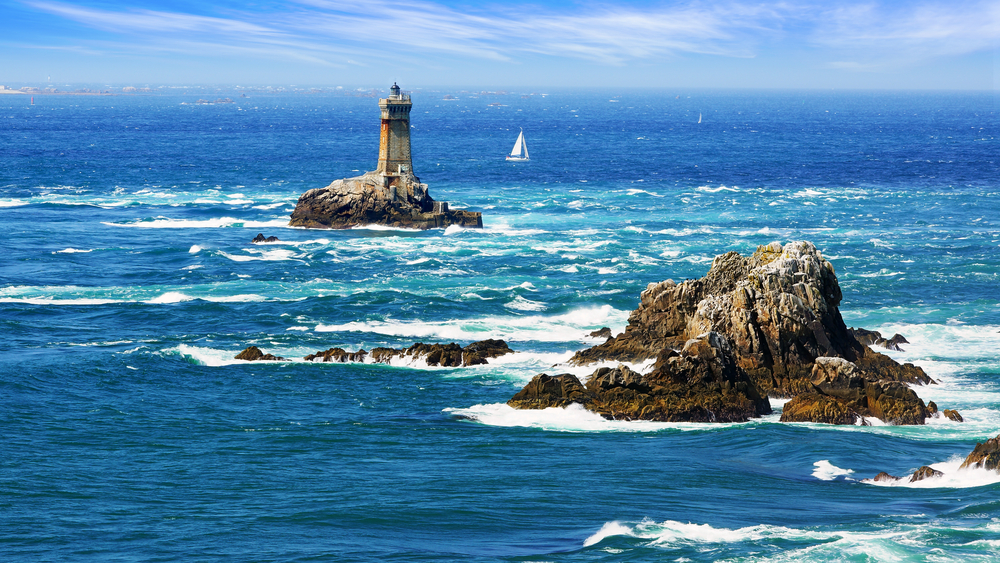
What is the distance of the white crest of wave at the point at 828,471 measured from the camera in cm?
3550

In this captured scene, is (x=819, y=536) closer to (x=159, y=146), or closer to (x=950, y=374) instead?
Answer: (x=950, y=374)

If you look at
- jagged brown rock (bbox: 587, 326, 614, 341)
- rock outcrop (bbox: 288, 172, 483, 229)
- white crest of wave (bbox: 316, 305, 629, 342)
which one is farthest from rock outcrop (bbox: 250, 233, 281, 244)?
jagged brown rock (bbox: 587, 326, 614, 341)

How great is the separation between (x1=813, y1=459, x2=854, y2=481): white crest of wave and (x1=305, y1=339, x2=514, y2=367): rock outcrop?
2129 cm

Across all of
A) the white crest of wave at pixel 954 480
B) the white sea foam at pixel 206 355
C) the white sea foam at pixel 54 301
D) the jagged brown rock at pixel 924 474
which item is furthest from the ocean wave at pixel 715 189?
the jagged brown rock at pixel 924 474

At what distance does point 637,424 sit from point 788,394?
7981mm

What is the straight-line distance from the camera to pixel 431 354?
Result: 5403 centimetres

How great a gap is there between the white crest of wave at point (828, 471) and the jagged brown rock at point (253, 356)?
Result: 29171 mm

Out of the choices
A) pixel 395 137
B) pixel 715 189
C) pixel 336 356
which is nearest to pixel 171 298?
pixel 336 356

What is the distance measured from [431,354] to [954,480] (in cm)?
2715

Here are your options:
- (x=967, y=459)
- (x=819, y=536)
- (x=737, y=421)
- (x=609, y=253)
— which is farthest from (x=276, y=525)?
(x=609, y=253)

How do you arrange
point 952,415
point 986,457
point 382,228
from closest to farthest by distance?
point 986,457 < point 952,415 < point 382,228

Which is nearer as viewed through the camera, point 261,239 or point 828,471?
point 828,471

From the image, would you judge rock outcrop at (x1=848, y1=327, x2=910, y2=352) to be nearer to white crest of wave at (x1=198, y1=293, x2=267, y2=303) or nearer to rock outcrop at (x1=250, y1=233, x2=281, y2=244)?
white crest of wave at (x1=198, y1=293, x2=267, y2=303)

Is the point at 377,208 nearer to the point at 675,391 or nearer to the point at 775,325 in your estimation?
the point at 775,325
